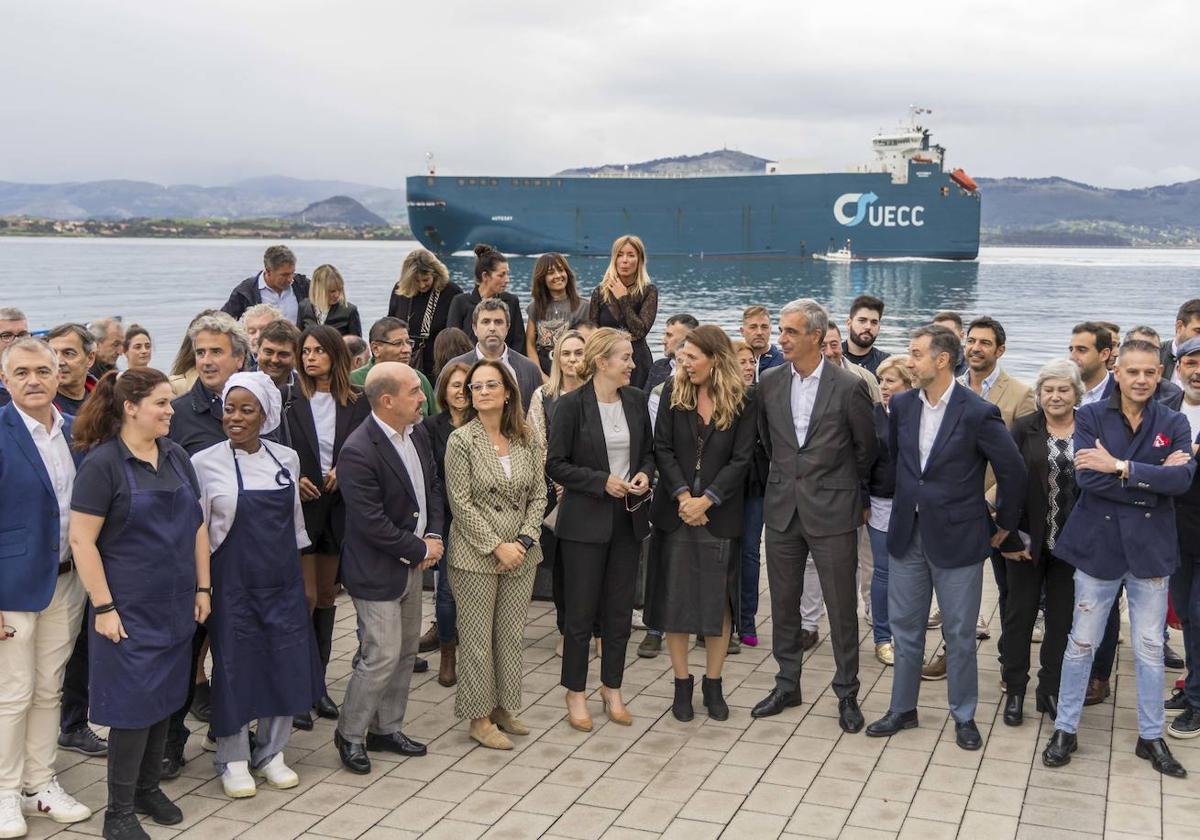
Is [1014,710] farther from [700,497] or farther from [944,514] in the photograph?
[700,497]

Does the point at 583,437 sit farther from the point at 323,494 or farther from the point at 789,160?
the point at 789,160

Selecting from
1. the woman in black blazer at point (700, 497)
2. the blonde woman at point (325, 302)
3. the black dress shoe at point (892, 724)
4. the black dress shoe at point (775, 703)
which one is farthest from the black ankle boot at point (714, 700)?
the blonde woman at point (325, 302)

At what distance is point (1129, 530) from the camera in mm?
4309

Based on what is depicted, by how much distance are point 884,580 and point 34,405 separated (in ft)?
13.2

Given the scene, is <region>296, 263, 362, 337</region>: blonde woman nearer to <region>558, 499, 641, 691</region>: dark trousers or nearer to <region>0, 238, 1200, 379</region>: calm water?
<region>558, 499, 641, 691</region>: dark trousers

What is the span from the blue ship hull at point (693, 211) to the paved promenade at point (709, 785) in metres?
69.6

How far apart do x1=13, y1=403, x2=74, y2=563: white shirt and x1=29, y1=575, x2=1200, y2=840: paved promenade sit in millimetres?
1061

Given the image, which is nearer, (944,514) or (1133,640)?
(1133,640)

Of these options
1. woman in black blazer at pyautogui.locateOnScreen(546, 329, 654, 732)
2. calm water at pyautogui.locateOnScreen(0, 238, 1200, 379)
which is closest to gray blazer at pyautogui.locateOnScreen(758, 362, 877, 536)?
woman in black blazer at pyautogui.locateOnScreen(546, 329, 654, 732)

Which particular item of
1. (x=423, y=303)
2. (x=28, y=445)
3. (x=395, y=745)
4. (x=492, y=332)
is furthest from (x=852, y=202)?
(x=28, y=445)

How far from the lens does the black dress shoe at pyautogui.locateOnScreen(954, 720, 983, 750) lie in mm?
4590

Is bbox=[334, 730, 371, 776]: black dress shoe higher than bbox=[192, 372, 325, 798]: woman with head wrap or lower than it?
lower

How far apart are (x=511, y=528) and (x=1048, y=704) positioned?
260 centimetres

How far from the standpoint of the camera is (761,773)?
4352mm
